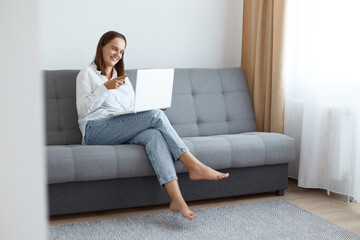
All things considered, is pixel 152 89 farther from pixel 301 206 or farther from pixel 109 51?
pixel 301 206

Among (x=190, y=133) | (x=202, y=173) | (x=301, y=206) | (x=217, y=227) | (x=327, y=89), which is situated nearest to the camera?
(x=217, y=227)

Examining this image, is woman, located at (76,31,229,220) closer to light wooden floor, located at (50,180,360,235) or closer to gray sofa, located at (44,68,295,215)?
gray sofa, located at (44,68,295,215)

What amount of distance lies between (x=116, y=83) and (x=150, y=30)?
107 centimetres

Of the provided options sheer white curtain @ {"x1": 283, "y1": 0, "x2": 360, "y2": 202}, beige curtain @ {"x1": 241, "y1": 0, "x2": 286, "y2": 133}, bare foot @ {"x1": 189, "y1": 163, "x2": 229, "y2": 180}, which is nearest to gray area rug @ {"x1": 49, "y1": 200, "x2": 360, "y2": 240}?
bare foot @ {"x1": 189, "y1": 163, "x2": 229, "y2": 180}

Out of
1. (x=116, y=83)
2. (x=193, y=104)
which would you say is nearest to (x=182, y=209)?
(x=116, y=83)

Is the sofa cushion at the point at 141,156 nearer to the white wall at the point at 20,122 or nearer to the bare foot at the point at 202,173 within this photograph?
the bare foot at the point at 202,173

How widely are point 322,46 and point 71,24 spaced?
69.4 inches

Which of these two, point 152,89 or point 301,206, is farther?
point 301,206

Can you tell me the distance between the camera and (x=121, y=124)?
2598 mm

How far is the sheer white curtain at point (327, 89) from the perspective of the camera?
8.89 feet

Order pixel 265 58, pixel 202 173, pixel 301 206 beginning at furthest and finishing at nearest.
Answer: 1. pixel 265 58
2. pixel 301 206
3. pixel 202 173

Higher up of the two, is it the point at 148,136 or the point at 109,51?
the point at 109,51

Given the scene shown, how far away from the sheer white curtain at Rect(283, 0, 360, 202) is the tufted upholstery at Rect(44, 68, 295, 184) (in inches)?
8.0

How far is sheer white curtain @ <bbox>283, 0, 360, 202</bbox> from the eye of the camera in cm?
271
